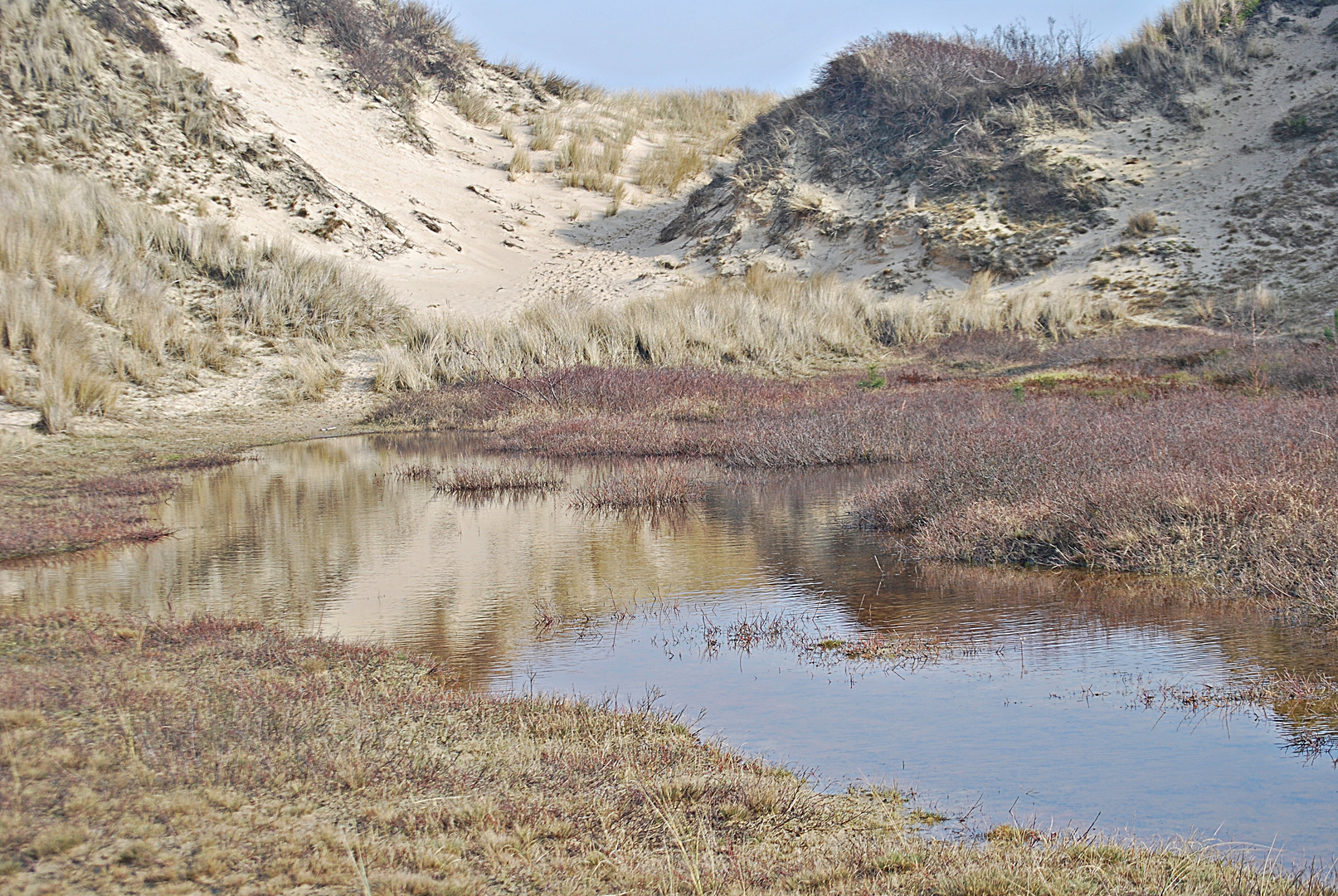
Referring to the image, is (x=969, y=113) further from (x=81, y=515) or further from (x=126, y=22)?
(x=81, y=515)

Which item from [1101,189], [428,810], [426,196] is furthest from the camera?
[426,196]

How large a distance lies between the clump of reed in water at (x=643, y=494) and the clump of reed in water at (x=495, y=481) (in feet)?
2.69

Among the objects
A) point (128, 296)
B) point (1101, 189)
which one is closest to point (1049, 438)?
point (128, 296)

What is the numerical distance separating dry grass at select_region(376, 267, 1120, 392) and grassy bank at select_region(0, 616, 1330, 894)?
53.0 feet

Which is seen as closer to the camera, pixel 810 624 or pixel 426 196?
pixel 810 624

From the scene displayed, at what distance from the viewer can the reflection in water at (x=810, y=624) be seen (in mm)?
3906

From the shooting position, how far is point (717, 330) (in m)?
21.8

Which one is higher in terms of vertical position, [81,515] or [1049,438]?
[1049,438]

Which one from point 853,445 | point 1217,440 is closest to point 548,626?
point 1217,440

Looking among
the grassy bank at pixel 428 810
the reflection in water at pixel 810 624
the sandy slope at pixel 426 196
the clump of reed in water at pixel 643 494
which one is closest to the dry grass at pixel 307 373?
the sandy slope at pixel 426 196

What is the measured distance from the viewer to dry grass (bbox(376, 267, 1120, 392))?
20781 millimetres

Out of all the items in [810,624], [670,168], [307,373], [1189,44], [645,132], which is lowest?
[810,624]

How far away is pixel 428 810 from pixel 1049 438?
783 cm

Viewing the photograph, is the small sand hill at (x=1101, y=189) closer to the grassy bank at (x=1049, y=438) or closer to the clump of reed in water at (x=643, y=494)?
the grassy bank at (x=1049, y=438)
